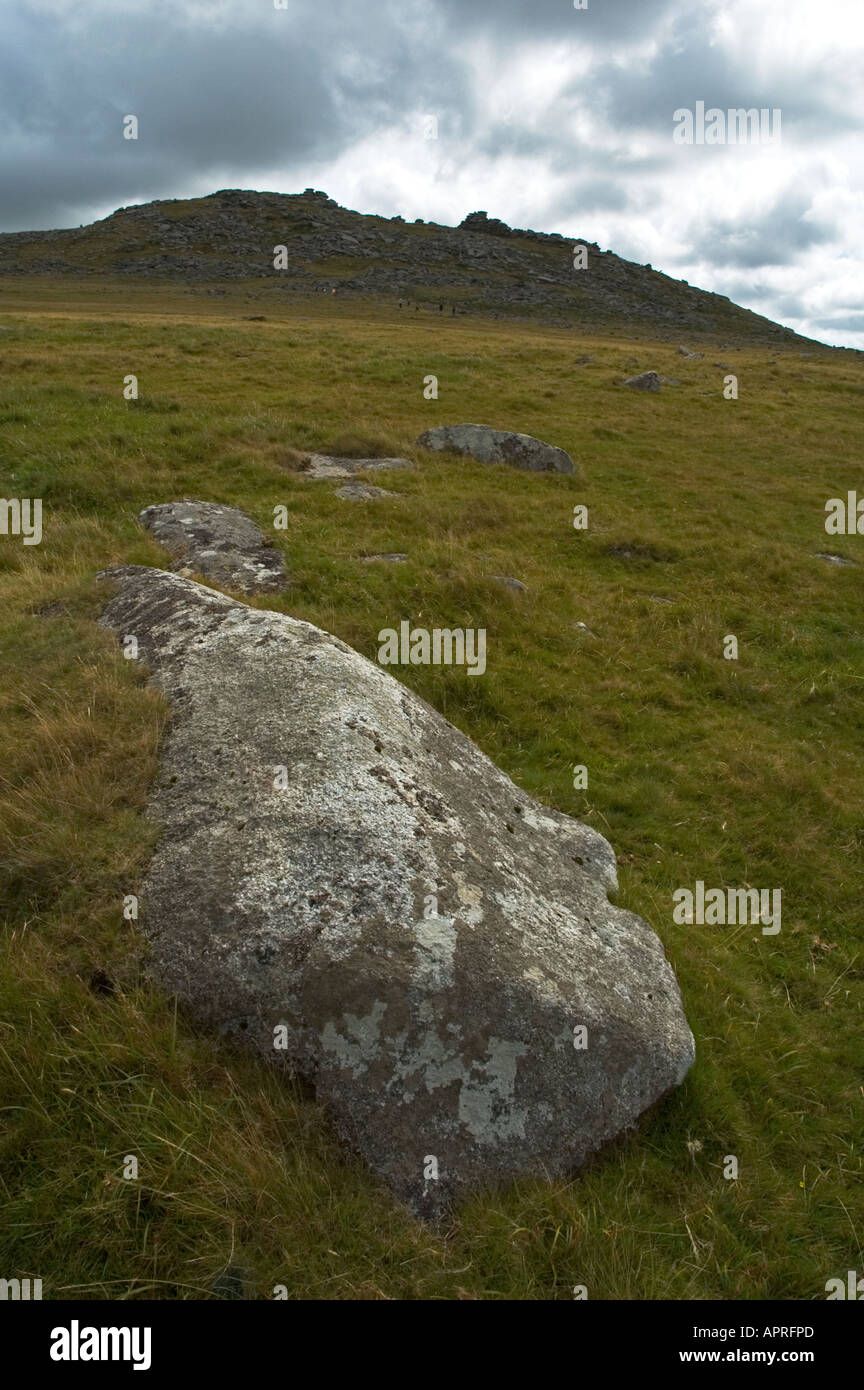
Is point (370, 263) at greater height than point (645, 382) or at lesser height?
greater

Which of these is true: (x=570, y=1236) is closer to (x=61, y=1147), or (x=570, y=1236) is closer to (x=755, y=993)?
(x=61, y=1147)

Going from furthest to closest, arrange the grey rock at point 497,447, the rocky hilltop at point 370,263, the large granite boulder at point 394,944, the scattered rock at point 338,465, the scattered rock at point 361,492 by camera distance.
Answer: the rocky hilltop at point 370,263, the grey rock at point 497,447, the scattered rock at point 338,465, the scattered rock at point 361,492, the large granite boulder at point 394,944

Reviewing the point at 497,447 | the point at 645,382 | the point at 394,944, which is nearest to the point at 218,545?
the point at 394,944

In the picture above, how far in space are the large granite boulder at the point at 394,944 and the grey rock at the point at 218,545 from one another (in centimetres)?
575

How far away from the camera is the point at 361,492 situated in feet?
57.6

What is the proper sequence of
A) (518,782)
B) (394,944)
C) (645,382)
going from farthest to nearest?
(645,382) < (518,782) < (394,944)

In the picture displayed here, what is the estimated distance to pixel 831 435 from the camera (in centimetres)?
3284

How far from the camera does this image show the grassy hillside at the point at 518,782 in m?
3.36

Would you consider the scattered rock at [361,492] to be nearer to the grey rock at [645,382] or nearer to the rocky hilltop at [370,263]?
the grey rock at [645,382]

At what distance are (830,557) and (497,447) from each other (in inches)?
366

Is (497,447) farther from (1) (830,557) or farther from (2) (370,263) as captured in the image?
(2) (370,263)

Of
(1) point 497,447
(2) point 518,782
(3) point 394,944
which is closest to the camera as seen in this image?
(3) point 394,944

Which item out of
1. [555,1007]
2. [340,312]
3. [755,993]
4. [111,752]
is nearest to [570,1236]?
[555,1007]

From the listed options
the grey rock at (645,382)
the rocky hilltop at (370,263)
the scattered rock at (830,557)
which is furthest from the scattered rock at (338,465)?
the rocky hilltop at (370,263)
